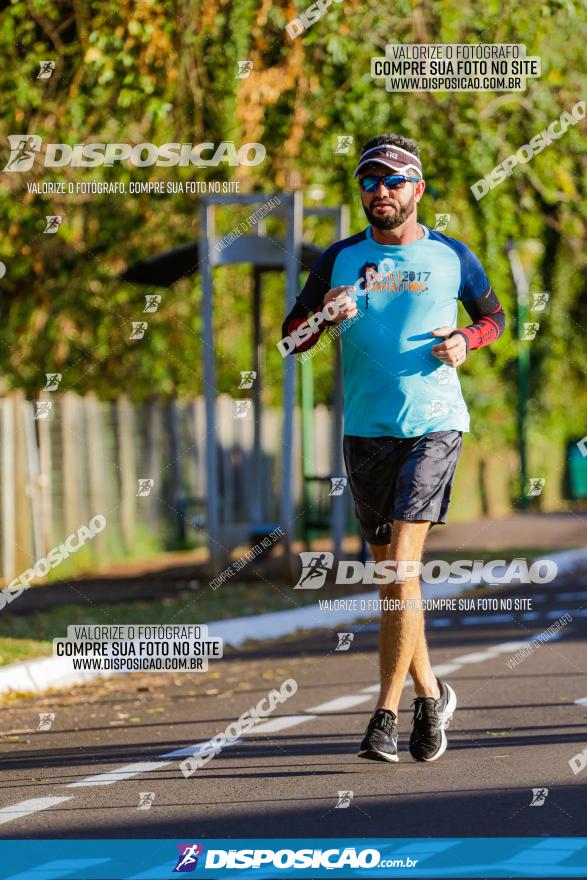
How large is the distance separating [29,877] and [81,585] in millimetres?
12181

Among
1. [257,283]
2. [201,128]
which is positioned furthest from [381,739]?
[257,283]

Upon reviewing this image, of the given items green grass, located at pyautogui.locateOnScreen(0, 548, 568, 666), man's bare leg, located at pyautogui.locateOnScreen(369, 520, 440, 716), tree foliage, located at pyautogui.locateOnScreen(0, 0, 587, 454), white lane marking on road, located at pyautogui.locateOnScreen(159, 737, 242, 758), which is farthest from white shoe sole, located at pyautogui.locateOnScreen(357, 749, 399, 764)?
tree foliage, located at pyautogui.locateOnScreen(0, 0, 587, 454)

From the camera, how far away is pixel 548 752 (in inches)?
292

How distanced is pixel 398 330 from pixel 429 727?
1543 mm

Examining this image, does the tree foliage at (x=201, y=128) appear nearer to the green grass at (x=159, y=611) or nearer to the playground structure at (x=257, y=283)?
the playground structure at (x=257, y=283)

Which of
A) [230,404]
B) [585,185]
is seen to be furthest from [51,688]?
[230,404]

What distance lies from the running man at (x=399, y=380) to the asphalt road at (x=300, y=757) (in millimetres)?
386

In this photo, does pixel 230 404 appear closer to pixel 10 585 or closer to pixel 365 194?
pixel 10 585

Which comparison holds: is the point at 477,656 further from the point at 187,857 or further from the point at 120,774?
the point at 187,857

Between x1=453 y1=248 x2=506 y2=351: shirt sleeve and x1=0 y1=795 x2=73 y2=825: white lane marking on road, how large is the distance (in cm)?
235

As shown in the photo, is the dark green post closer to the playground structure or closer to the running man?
the playground structure

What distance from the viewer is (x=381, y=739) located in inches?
271

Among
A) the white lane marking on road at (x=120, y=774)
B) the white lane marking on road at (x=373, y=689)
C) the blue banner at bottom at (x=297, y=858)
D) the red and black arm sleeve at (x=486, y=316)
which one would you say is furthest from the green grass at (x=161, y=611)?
the blue banner at bottom at (x=297, y=858)

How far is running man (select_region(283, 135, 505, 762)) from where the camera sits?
7.02m
